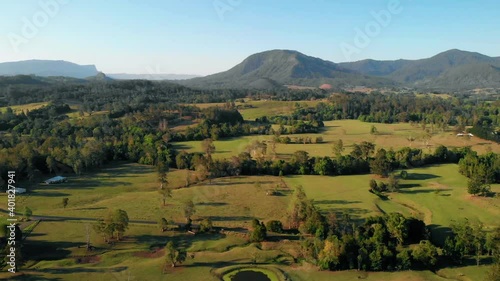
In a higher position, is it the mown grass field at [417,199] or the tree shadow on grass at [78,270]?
the mown grass field at [417,199]

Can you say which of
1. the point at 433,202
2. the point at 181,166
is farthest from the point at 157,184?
the point at 433,202

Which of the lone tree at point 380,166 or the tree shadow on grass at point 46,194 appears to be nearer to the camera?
Answer: the tree shadow on grass at point 46,194

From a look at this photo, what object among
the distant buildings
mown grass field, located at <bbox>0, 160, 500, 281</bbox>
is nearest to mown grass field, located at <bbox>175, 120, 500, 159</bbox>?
mown grass field, located at <bbox>0, 160, 500, 281</bbox>

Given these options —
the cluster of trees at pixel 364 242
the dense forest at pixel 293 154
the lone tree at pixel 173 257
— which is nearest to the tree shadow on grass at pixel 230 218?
the dense forest at pixel 293 154

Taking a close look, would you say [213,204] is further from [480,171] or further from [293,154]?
[480,171]

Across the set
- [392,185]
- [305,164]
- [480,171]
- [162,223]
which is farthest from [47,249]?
[480,171]

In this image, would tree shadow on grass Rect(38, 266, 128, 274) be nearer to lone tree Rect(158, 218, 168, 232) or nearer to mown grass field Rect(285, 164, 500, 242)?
lone tree Rect(158, 218, 168, 232)

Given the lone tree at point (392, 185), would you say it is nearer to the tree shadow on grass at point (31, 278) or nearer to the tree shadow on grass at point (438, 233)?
the tree shadow on grass at point (438, 233)

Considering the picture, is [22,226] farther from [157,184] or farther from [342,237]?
[342,237]
